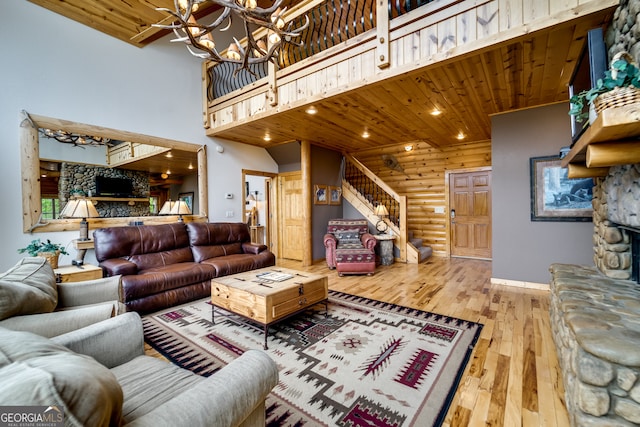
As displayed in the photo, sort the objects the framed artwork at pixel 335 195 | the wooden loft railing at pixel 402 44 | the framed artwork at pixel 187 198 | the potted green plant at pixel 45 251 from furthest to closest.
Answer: the framed artwork at pixel 335 195 < the framed artwork at pixel 187 198 < the potted green plant at pixel 45 251 < the wooden loft railing at pixel 402 44

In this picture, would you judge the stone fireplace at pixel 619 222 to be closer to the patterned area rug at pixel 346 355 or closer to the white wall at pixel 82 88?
the patterned area rug at pixel 346 355

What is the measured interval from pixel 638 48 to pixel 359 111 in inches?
113

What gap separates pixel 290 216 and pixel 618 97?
5672 mm

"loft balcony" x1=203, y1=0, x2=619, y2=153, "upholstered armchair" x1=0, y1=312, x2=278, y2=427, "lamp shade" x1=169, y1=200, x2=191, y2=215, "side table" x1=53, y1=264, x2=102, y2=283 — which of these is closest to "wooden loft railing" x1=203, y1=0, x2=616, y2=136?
"loft balcony" x1=203, y1=0, x2=619, y2=153

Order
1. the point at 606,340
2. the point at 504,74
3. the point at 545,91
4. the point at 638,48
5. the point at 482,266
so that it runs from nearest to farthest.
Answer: the point at 606,340 < the point at 638,48 < the point at 504,74 < the point at 545,91 < the point at 482,266

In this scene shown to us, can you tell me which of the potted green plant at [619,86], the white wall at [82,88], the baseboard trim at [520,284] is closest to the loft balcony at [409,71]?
the white wall at [82,88]

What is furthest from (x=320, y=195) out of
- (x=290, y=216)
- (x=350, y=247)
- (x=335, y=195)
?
(x=350, y=247)

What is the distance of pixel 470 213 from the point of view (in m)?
6.22

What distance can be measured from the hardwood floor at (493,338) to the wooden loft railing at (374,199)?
79 centimetres

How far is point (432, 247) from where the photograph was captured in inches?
265

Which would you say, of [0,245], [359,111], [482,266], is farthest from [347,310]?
[0,245]

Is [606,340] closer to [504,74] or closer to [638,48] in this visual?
[638,48]

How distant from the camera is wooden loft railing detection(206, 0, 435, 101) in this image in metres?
3.13

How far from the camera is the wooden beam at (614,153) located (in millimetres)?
1600
